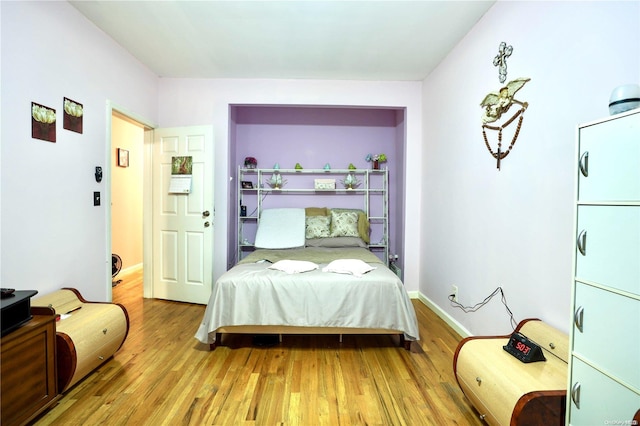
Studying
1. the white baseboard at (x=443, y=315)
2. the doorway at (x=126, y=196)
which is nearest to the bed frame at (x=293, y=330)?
the white baseboard at (x=443, y=315)

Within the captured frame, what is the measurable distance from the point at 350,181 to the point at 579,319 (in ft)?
10.4

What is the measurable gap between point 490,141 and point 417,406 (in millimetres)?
1893

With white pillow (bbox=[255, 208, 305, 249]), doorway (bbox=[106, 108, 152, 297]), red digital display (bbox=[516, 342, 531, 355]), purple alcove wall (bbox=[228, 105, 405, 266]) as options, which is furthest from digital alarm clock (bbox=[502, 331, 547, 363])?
doorway (bbox=[106, 108, 152, 297])

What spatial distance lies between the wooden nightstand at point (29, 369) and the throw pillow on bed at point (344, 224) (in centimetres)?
281

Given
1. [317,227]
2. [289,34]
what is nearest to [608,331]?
[289,34]

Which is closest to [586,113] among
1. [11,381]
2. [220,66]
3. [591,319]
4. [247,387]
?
[591,319]

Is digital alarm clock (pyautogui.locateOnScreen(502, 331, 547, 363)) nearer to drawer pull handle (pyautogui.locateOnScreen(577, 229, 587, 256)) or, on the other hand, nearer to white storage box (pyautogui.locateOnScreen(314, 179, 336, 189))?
drawer pull handle (pyautogui.locateOnScreen(577, 229, 587, 256))

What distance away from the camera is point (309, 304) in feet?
7.79

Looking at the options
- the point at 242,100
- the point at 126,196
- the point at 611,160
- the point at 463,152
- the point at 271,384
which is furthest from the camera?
the point at 126,196

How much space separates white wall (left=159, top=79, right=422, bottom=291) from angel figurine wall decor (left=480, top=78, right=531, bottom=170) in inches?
58.9

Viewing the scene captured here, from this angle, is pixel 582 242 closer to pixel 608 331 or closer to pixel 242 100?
pixel 608 331

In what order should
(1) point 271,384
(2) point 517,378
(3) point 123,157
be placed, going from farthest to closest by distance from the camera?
(3) point 123,157 → (1) point 271,384 → (2) point 517,378

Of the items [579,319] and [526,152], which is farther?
[526,152]

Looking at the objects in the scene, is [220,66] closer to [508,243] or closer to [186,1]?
[186,1]
